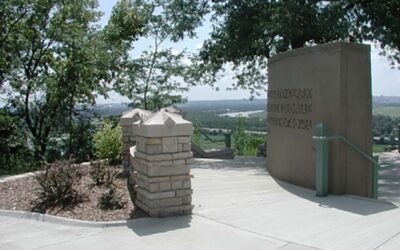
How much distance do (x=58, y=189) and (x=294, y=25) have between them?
7379 mm

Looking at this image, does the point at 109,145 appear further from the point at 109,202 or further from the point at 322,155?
the point at 322,155

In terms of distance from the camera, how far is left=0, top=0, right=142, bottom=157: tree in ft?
43.0

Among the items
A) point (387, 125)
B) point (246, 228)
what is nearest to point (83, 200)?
point (246, 228)

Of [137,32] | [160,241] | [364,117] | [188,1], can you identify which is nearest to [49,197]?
[160,241]

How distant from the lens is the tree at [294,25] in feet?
40.3

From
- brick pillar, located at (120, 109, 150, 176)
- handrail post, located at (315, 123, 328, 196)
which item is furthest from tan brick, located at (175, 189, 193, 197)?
brick pillar, located at (120, 109, 150, 176)

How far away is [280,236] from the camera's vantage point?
221 inches

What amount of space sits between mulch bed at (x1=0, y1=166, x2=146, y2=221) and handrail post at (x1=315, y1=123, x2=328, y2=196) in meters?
2.85

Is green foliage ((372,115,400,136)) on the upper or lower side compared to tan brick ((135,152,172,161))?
lower

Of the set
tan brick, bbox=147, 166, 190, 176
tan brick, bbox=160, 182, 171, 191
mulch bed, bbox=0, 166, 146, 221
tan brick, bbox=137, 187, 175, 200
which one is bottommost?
mulch bed, bbox=0, 166, 146, 221

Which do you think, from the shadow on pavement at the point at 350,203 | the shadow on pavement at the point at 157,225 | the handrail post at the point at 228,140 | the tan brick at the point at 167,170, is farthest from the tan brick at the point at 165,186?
the handrail post at the point at 228,140

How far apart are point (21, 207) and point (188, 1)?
31.4 ft

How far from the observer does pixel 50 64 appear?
13.9 meters

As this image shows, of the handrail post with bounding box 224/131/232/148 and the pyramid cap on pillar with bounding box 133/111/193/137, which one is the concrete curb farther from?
the handrail post with bounding box 224/131/232/148
